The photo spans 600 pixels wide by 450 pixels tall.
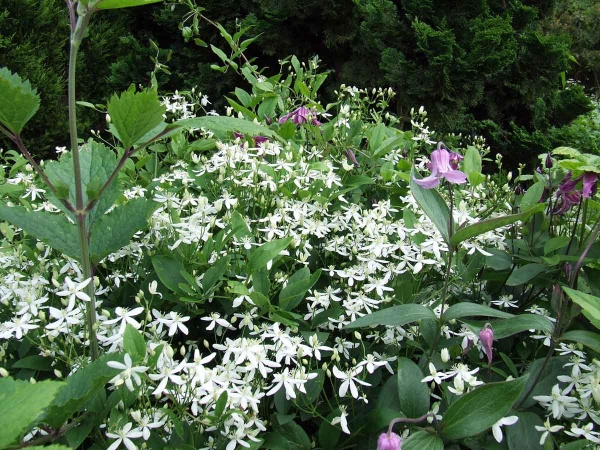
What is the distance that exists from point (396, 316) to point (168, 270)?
41 centimetres

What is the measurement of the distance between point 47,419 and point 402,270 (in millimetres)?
674

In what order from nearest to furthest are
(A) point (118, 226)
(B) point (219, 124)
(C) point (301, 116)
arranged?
(B) point (219, 124) → (A) point (118, 226) → (C) point (301, 116)

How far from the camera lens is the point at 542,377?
0.97 m

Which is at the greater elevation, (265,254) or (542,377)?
(265,254)

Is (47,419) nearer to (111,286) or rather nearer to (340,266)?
(111,286)

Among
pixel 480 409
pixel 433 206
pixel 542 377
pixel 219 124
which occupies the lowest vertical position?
pixel 542 377

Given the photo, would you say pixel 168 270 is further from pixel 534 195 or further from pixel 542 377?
pixel 534 195

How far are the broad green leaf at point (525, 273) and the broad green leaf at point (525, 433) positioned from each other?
272 mm

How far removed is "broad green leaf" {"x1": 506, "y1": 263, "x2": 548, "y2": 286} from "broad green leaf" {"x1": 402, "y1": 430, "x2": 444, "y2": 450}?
39cm

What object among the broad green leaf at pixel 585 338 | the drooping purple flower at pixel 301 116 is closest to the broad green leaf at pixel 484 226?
the broad green leaf at pixel 585 338

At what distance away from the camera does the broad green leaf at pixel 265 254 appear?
1006mm

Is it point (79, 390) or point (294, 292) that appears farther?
point (294, 292)

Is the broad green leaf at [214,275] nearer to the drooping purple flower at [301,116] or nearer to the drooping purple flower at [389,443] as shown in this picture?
the drooping purple flower at [389,443]

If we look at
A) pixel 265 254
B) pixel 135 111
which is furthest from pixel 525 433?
pixel 135 111
